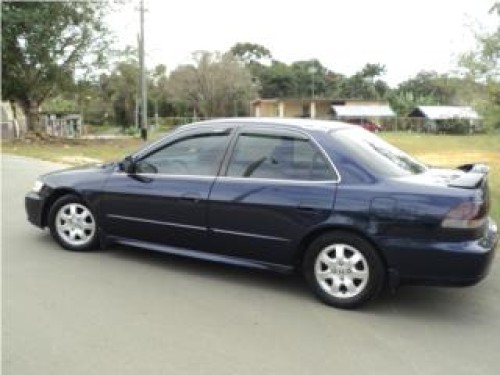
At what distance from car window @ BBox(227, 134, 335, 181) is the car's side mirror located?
1117 millimetres

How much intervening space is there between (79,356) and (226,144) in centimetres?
256

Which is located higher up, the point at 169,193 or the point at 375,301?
the point at 169,193

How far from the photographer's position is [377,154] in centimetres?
577

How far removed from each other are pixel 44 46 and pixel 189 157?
2414 centimetres

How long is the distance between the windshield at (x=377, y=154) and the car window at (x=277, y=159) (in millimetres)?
284

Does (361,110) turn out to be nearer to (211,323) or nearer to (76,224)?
(76,224)

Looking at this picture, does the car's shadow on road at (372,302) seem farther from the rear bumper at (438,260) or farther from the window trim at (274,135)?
the window trim at (274,135)

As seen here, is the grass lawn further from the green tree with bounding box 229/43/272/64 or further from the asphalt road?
the green tree with bounding box 229/43/272/64

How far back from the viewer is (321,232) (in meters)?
5.49

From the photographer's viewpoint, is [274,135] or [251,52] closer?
[274,135]

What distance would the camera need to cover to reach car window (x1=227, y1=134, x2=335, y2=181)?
5.61m

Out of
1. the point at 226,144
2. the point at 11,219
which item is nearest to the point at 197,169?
the point at 226,144

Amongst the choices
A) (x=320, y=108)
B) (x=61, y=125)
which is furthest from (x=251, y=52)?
(x=61, y=125)

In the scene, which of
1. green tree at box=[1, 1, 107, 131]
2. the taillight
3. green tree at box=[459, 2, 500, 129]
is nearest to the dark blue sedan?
the taillight
